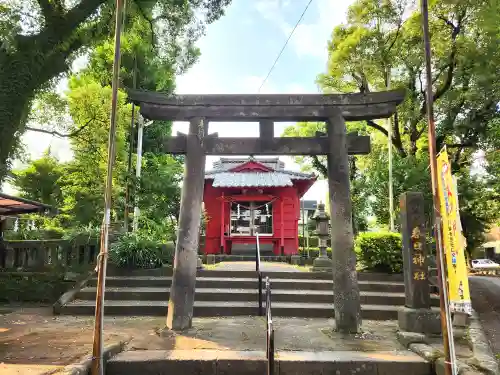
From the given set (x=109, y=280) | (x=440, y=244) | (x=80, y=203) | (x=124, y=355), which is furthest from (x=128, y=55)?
(x=440, y=244)

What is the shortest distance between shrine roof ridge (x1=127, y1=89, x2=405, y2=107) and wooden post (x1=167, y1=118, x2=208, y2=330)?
0.43 metres

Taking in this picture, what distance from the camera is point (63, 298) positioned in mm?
8070

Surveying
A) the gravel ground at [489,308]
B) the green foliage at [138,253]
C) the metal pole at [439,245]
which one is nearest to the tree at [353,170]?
the gravel ground at [489,308]

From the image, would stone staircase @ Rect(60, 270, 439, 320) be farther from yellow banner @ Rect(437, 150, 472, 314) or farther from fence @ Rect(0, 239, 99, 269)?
yellow banner @ Rect(437, 150, 472, 314)

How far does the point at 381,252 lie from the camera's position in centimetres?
980

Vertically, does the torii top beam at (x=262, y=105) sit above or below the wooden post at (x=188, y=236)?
above

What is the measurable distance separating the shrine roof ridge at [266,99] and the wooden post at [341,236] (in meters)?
0.33

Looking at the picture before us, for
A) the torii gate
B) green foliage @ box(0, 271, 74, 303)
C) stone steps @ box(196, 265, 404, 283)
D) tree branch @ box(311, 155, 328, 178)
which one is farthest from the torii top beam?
tree branch @ box(311, 155, 328, 178)

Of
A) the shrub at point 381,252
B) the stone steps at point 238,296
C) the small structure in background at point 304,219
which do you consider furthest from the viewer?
the small structure in background at point 304,219

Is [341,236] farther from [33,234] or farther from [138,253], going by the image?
[33,234]

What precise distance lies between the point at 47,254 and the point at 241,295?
556 cm

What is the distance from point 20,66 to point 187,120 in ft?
13.4

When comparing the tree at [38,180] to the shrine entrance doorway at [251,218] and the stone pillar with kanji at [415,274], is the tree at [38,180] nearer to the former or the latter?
the shrine entrance doorway at [251,218]

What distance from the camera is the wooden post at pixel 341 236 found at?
20.8ft
